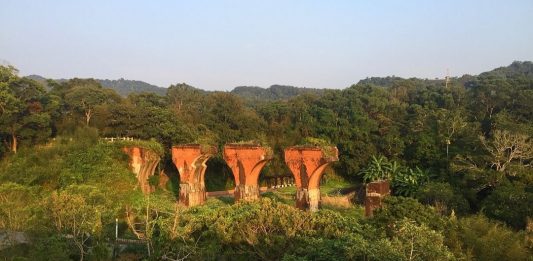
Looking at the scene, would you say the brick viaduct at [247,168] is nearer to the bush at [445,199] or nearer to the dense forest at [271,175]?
the dense forest at [271,175]

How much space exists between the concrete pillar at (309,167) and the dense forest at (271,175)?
160 cm

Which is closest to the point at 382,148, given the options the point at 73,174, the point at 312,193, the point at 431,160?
the point at 431,160

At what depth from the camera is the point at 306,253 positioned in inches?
385

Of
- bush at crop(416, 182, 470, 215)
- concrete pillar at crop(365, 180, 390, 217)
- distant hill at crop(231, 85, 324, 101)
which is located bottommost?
bush at crop(416, 182, 470, 215)

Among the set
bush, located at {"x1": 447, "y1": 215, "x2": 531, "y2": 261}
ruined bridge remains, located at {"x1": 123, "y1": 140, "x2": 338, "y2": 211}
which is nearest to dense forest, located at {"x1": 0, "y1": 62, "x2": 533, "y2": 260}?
bush, located at {"x1": 447, "y1": 215, "x2": 531, "y2": 261}

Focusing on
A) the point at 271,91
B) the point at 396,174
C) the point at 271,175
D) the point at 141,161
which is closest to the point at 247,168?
the point at 141,161

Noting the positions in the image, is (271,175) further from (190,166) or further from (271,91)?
(271,91)

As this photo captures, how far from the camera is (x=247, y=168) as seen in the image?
69.6ft

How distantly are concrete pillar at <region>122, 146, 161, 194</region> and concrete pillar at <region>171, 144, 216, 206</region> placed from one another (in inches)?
91.7

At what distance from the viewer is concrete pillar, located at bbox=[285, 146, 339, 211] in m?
19.2

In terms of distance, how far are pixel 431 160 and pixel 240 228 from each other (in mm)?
21539

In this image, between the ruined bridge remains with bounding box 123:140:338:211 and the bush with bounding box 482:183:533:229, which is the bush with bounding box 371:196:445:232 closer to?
the ruined bridge remains with bounding box 123:140:338:211

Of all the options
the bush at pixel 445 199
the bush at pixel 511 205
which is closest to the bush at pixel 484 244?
the bush at pixel 511 205

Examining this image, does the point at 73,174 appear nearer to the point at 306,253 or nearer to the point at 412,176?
the point at 306,253
